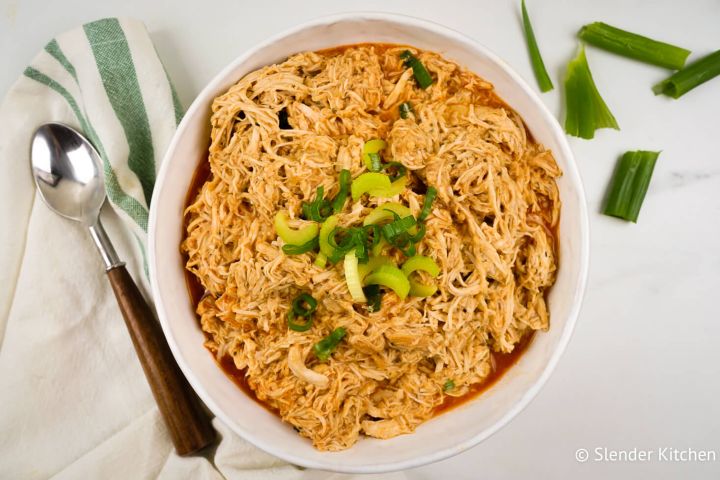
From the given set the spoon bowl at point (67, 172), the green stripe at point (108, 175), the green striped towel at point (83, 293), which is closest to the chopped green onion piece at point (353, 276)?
the green striped towel at point (83, 293)

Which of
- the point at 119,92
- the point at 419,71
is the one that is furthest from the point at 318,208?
the point at 119,92

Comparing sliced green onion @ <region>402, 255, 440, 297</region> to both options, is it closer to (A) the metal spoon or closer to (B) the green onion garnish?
(B) the green onion garnish

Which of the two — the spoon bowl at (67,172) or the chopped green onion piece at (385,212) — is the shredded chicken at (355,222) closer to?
the chopped green onion piece at (385,212)

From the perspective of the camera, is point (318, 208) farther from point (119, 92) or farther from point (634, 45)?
point (634, 45)

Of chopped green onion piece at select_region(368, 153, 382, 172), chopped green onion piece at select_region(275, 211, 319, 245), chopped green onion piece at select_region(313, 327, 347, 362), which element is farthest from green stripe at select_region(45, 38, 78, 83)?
chopped green onion piece at select_region(313, 327, 347, 362)

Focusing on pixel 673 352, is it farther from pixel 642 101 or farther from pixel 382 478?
pixel 382 478

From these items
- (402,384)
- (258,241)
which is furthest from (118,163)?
(402,384)
